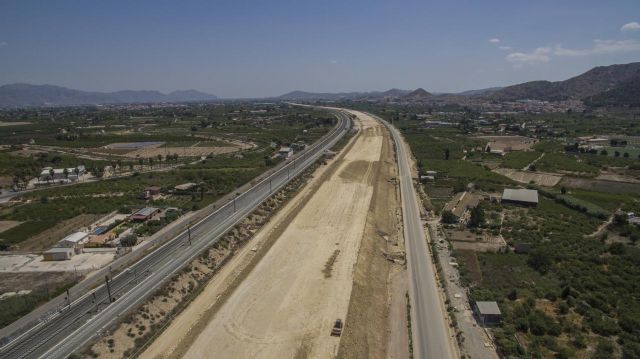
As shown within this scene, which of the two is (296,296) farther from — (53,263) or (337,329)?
(53,263)

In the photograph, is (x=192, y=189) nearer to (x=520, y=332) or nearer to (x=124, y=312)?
(x=124, y=312)

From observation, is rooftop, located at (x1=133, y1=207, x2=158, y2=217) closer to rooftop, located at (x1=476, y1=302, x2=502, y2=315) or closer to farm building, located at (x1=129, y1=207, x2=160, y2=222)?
farm building, located at (x1=129, y1=207, x2=160, y2=222)

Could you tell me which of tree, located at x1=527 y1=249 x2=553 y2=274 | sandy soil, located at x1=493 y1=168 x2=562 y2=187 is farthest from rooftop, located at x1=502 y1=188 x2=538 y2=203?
tree, located at x1=527 y1=249 x2=553 y2=274

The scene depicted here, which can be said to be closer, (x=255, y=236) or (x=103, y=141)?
(x=255, y=236)

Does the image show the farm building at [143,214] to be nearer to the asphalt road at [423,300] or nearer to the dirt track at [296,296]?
the dirt track at [296,296]

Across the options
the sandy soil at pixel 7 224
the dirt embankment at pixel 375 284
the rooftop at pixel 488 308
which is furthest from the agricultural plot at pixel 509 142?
the sandy soil at pixel 7 224

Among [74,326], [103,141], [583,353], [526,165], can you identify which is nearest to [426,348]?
[583,353]
